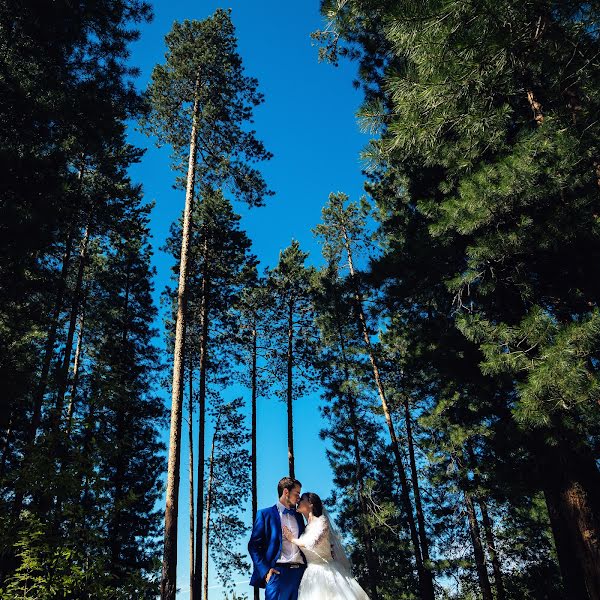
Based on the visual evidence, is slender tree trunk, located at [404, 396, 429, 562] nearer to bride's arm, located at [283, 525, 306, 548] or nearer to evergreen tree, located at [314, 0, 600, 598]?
evergreen tree, located at [314, 0, 600, 598]

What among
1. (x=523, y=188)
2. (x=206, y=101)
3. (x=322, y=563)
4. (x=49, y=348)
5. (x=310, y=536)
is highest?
(x=206, y=101)

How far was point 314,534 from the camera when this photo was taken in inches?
174

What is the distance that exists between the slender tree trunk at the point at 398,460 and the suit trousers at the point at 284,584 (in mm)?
6462

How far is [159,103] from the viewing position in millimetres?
13039

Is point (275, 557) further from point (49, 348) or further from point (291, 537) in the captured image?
point (49, 348)

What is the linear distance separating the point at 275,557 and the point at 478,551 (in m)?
10.5

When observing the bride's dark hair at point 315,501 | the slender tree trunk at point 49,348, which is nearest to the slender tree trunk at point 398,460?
the bride's dark hair at point 315,501

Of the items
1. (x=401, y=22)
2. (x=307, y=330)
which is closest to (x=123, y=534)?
(x=307, y=330)

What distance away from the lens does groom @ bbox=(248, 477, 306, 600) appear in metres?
4.28

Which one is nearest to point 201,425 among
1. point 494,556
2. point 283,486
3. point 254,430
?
point 254,430

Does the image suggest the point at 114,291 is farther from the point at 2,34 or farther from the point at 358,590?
the point at 358,590

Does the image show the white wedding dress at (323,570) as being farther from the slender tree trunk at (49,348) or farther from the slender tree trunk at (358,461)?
the slender tree trunk at (358,461)

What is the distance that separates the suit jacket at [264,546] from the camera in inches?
169

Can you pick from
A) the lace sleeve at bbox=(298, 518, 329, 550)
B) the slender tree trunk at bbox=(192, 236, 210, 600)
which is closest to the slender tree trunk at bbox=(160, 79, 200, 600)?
the lace sleeve at bbox=(298, 518, 329, 550)
